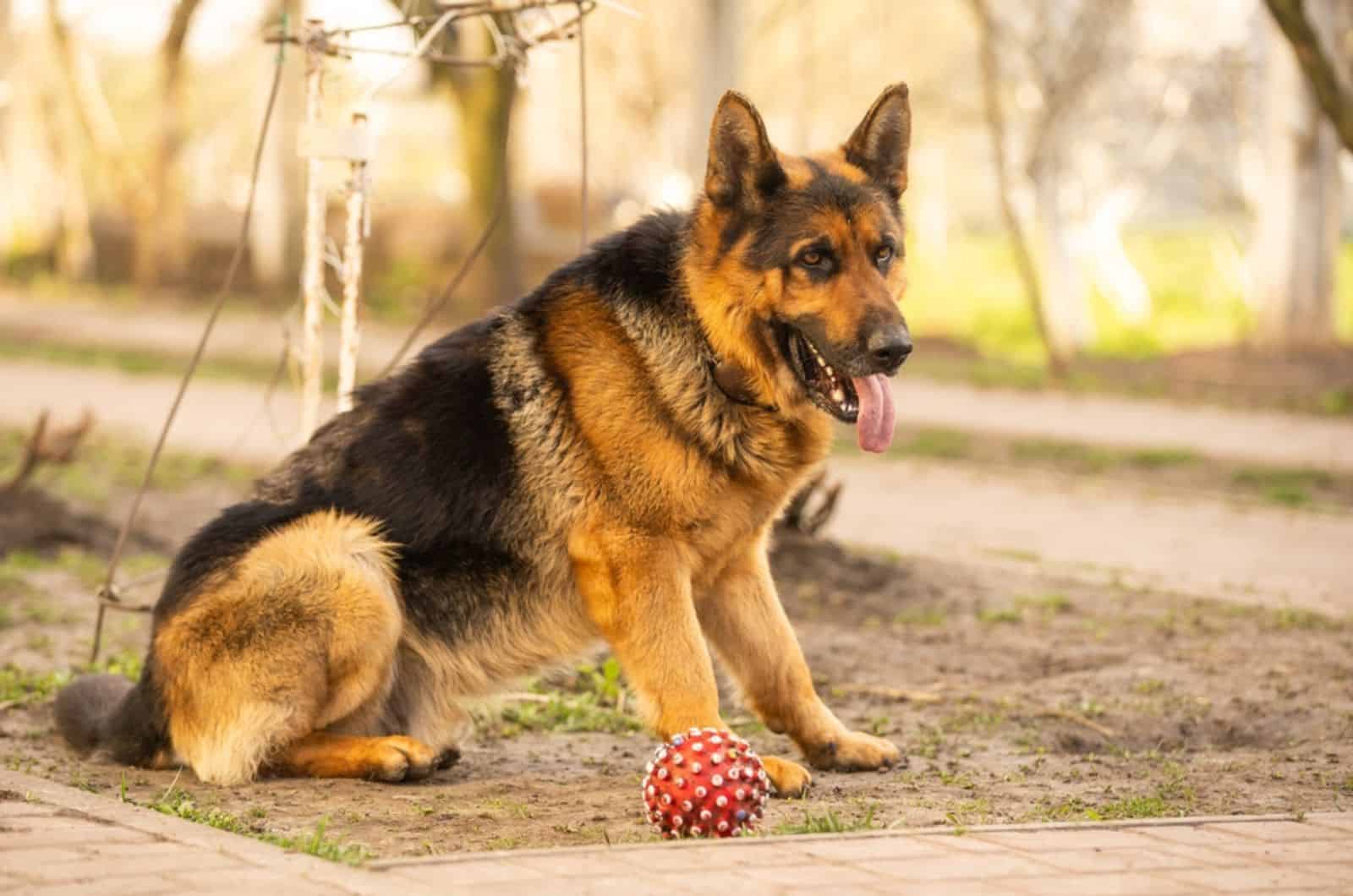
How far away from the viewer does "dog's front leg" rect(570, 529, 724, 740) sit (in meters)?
5.40

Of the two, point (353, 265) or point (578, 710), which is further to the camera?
point (353, 265)

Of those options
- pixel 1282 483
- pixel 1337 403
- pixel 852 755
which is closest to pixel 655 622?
pixel 852 755

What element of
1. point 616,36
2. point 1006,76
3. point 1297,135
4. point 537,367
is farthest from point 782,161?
point 616,36

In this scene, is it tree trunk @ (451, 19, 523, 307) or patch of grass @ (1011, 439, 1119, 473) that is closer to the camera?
patch of grass @ (1011, 439, 1119, 473)

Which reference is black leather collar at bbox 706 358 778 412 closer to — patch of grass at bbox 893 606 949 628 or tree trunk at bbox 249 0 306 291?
patch of grass at bbox 893 606 949 628

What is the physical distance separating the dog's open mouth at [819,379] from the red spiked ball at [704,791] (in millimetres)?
1187

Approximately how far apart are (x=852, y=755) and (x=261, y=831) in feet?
6.44

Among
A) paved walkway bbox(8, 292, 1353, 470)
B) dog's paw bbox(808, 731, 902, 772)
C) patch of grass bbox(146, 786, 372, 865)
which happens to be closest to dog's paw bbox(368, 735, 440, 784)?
patch of grass bbox(146, 786, 372, 865)

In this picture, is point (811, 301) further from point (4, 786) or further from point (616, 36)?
point (616, 36)

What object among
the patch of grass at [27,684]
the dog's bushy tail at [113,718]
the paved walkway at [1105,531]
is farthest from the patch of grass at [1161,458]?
the dog's bushy tail at [113,718]

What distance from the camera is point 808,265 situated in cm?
531

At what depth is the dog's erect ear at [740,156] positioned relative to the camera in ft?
17.6

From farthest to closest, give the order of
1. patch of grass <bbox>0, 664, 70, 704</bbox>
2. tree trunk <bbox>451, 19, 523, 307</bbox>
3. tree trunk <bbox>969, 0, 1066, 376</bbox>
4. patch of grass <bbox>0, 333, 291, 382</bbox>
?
1. tree trunk <bbox>451, 19, 523, 307</bbox>
2. patch of grass <bbox>0, 333, 291, 382</bbox>
3. tree trunk <bbox>969, 0, 1066, 376</bbox>
4. patch of grass <bbox>0, 664, 70, 704</bbox>

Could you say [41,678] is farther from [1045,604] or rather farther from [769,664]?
[1045,604]
